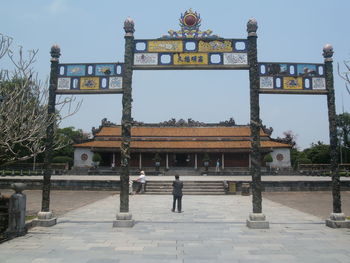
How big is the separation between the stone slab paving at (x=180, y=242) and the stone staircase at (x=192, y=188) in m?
9.24

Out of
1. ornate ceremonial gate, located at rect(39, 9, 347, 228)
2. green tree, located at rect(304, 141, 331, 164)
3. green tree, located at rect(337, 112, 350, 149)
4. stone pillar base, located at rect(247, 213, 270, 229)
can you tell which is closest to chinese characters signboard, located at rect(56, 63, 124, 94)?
ornate ceremonial gate, located at rect(39, 9, 347, 228)

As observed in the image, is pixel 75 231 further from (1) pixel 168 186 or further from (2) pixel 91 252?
(1) pixel 168 186

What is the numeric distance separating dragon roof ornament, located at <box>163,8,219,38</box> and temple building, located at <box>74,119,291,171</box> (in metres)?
26.1

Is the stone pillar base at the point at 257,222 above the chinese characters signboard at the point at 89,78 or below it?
below

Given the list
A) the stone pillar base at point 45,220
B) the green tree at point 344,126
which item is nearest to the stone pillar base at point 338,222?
the stone pillar base at point 45,220

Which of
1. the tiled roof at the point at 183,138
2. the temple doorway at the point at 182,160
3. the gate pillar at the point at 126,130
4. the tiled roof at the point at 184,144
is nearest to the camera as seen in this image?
the gate pillar at the point at 126,130

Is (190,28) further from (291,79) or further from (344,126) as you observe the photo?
(344,126)

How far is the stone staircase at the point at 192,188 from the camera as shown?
1927cm

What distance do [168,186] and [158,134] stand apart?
20.1 m

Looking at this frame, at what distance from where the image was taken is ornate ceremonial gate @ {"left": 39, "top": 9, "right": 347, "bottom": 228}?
868 cm

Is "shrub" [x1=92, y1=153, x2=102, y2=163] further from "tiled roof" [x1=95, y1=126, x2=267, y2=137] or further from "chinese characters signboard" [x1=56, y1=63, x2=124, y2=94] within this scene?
"chinese characters signboard" [x1=56, y1=63, x2=124, y2=94]

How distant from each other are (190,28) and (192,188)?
1282cm

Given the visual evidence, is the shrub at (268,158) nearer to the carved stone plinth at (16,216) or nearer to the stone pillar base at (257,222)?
the stone pillar base at (257,222)

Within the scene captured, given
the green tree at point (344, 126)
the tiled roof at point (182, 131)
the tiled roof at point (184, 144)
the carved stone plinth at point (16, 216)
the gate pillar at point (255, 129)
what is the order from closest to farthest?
the carved stone plinth at point (16, 216) → the gate pillar at point (255, 129) → the tiled roof at point (184, 144) → the tiled roof at point (182, 131) → the green tree at point (344, 126)
